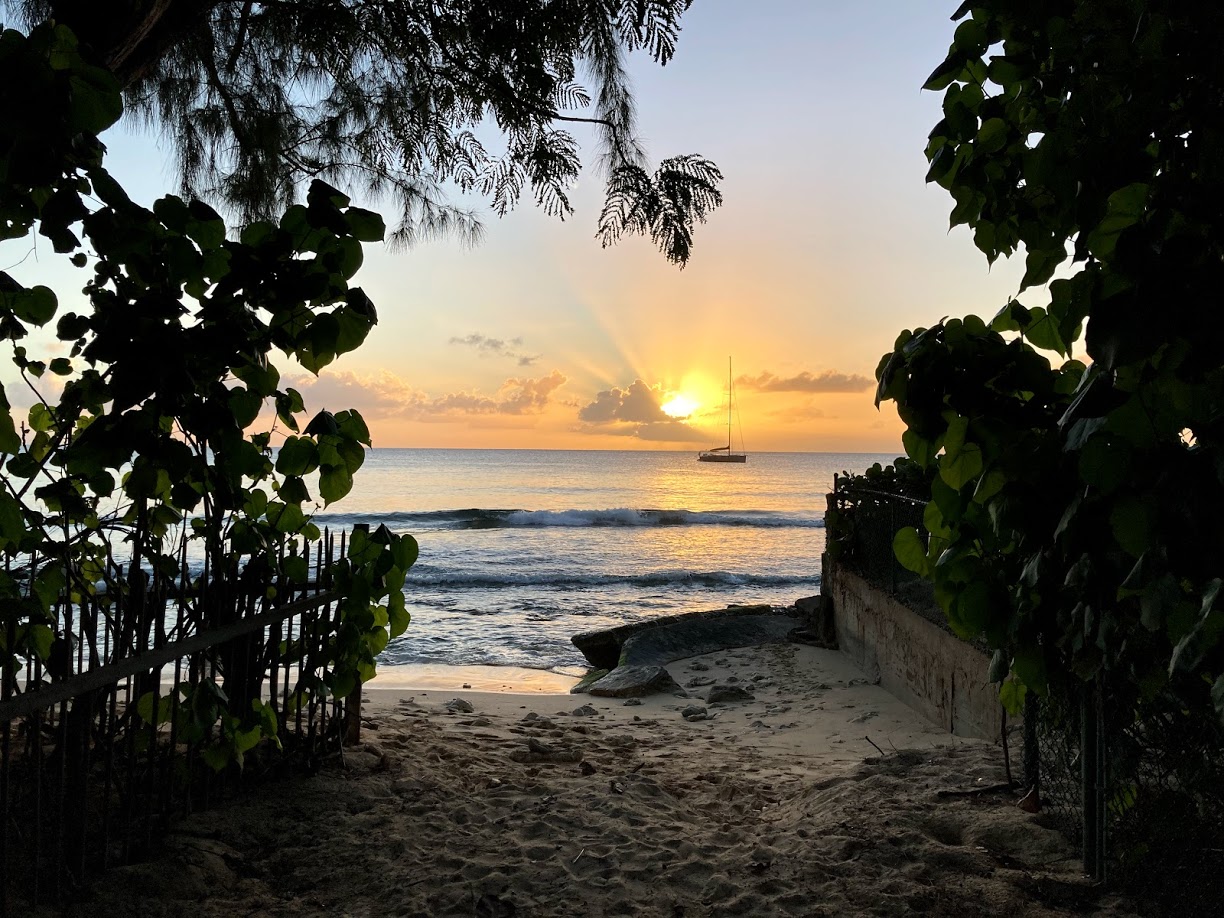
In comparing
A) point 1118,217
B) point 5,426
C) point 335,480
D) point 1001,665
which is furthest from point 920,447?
point 5,426

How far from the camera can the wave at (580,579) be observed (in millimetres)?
18969

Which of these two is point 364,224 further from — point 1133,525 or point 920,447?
point 1133,525

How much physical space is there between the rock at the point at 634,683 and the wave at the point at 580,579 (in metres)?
9.95

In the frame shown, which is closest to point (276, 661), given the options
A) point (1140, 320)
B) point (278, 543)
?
point (278, 543)

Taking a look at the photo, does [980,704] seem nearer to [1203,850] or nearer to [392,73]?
[1203,850]

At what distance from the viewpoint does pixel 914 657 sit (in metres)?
7.18

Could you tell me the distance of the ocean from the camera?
13.5 meters

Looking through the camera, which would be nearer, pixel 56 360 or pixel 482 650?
pixel 56 360

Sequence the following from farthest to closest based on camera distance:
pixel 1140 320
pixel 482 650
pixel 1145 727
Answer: pixel 482 650
pixel 1145 727
pixel 1140 320

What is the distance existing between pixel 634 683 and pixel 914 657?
270cm

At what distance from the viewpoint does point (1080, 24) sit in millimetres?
1684

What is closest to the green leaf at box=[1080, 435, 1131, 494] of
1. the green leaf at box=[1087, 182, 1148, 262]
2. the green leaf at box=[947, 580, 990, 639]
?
the green leaf at box=[1087, 182, 1148, 262]

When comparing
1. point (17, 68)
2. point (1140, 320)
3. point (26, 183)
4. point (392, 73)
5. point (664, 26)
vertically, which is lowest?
point (1140, 320)

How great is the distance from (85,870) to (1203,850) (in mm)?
3578
